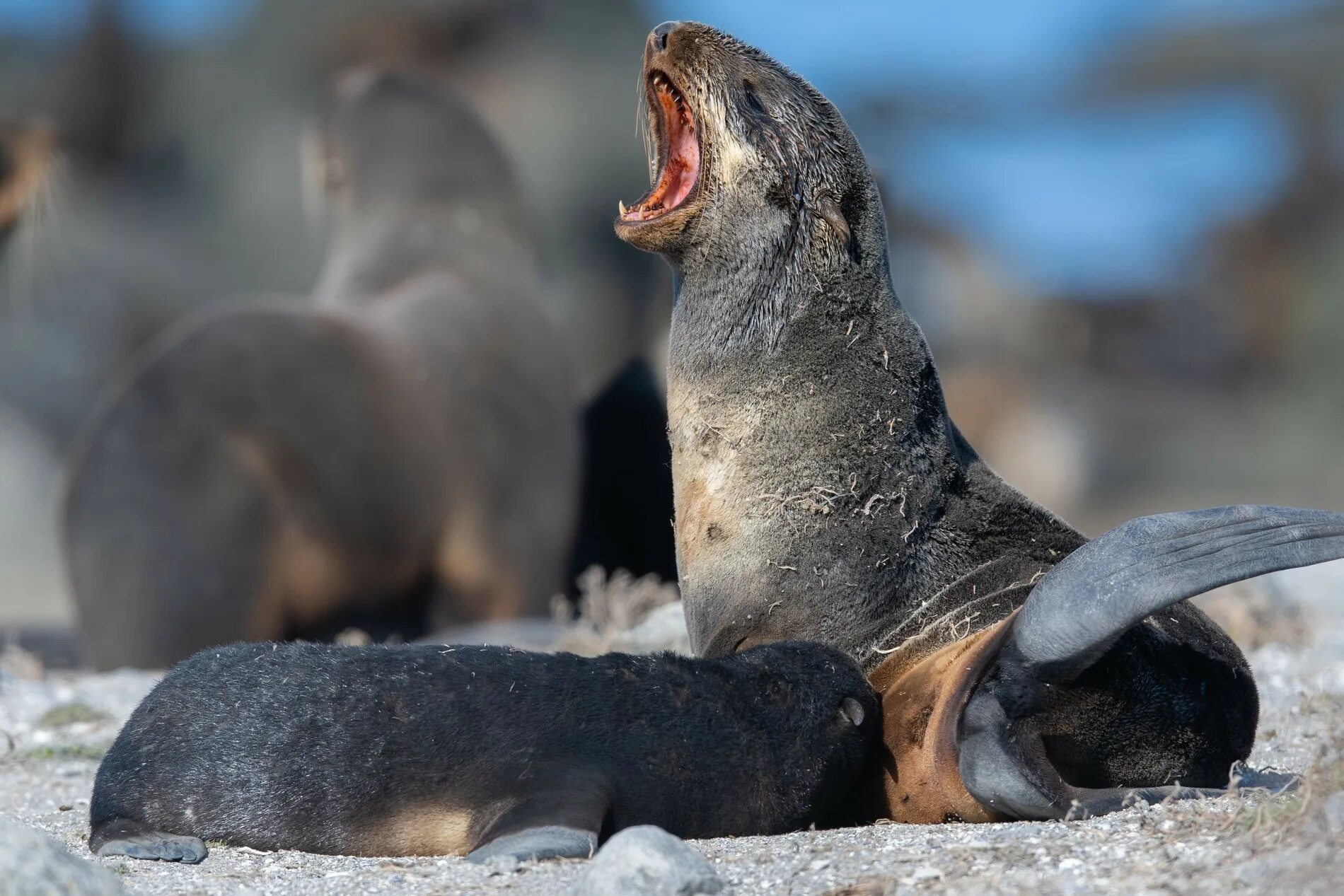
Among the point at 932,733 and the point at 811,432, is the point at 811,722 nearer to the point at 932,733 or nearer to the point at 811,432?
the point at 932,733

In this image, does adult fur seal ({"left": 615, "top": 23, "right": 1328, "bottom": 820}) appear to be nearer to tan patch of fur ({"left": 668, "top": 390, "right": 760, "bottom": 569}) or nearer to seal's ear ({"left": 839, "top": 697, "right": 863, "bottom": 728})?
tan patch of fur ({"left": 668, "top": 390, "right": 760, "bottom": 569})

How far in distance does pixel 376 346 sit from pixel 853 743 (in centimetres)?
428

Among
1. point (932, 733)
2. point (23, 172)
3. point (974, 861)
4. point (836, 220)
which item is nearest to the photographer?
point (974, 861)

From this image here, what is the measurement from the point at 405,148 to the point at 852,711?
18.1 feet

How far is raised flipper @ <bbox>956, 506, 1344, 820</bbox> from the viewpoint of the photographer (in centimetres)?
334

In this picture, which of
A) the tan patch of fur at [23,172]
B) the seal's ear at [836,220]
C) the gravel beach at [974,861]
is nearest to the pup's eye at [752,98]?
the seal's ear at [836,220]

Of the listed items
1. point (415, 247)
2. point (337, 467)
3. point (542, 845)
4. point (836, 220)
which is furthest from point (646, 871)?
point (415, 247)

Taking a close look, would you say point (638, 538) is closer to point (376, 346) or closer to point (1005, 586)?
point (376, 346)

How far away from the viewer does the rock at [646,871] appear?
2.64 meters

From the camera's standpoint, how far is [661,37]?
4.45m

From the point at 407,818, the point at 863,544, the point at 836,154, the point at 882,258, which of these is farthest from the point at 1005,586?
the point at 407,818

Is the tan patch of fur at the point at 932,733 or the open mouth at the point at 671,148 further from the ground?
the open mouth at the point at 671,148

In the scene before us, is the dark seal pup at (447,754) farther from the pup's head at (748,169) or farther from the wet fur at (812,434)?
the pup's head at (748,169)

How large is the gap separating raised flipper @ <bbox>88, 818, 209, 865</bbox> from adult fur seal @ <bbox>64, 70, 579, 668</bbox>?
3.59 m
